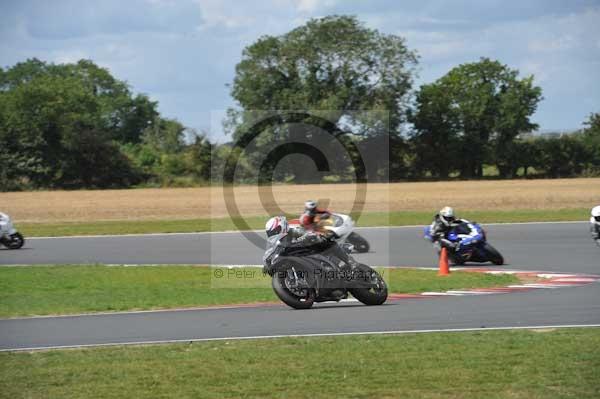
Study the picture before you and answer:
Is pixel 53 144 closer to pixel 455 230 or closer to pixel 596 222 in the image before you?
pixel 455 230

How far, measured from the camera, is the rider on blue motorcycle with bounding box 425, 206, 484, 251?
21672mm

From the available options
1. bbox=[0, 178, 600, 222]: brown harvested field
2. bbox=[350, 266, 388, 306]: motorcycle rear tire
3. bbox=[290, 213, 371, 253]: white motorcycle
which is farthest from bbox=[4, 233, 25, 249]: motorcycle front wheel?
bbox=[350, 266, 388, 306]: motorcycle rear tire

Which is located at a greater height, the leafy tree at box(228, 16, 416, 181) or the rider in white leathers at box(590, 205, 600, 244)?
the leafy tree at box(228, 16, 416, 181)

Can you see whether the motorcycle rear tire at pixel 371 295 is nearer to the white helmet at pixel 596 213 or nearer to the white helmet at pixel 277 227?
the white helmet at pixel 277 227

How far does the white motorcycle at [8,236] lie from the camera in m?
28.2

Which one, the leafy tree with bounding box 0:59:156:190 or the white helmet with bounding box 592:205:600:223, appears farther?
the leafy tree with bounding box 0:59:156:190

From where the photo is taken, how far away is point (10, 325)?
531 inches

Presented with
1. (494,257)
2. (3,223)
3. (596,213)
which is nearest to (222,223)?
(3,223)

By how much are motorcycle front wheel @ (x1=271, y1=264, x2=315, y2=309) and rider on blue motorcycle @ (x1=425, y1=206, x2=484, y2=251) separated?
322 inches

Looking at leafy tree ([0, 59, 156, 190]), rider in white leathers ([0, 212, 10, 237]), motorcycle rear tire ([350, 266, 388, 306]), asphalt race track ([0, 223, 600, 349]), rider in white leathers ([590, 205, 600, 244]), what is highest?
Result: leafy tree ([0, 59, 156, 190])

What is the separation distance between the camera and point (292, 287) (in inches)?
553

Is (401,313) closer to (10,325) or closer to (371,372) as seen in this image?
(371,372)

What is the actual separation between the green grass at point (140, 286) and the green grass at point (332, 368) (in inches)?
194

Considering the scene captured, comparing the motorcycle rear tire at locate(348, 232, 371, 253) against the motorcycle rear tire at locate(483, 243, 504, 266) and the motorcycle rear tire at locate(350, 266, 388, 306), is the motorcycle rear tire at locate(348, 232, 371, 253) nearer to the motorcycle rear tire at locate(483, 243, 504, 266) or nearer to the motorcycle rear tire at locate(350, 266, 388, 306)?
the motorcycle rear tire at locate(483, 243, 504, 266)
